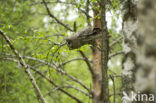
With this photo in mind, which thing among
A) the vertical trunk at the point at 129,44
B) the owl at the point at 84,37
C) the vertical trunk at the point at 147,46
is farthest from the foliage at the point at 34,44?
the vertical trunk at the point at 147,46

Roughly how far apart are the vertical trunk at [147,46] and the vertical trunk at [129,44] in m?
0.85

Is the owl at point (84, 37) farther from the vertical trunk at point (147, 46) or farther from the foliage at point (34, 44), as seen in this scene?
the vertical trunk at point (147, 46)

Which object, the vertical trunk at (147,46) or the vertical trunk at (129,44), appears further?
the vertical trunk at (129,44)

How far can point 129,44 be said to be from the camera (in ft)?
6.53

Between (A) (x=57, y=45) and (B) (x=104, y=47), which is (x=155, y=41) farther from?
(A) (x=57, y=45)

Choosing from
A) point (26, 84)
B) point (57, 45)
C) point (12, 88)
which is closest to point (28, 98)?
point (12, 88)

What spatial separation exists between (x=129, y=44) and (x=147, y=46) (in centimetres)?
100

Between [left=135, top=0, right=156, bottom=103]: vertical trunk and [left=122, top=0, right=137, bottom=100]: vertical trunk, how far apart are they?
2.77 ft

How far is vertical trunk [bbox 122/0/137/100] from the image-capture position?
1908mm

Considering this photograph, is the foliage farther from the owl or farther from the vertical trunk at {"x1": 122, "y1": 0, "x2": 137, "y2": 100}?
the vertical trunk at {"x1": 122, "y1": 0, "x2": 137, "y2": 100}

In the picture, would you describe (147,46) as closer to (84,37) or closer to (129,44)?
(129,44)

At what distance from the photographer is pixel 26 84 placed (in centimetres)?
766

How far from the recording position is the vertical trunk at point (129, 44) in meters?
1.91

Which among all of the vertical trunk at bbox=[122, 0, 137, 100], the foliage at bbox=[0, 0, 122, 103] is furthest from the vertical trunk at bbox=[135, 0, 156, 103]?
the foliage at bbox=[0, 0, 122, 103]
